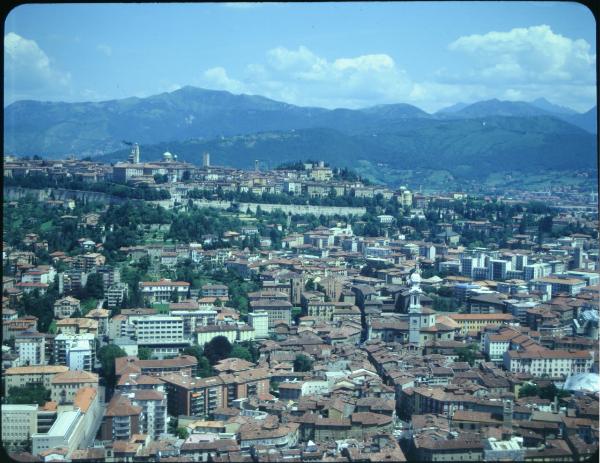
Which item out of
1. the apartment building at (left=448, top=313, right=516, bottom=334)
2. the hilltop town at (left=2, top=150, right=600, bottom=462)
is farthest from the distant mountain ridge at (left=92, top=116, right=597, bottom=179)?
the apartment building at (left=448, top=313, right=516, bottom=334)

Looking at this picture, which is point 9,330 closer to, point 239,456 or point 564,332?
point 239,456

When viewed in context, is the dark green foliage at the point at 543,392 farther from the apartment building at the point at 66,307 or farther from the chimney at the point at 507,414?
the apartment building at the point at 66,307

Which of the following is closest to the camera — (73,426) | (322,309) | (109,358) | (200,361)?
(73,426)

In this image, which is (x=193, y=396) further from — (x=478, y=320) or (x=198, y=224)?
(x=198, y=224)

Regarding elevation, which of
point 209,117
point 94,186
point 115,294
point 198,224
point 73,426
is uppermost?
point 209,117

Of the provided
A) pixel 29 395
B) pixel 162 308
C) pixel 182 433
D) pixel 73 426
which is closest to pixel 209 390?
pixel 182 433

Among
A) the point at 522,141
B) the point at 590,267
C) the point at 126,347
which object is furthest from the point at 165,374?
the point at 522,141

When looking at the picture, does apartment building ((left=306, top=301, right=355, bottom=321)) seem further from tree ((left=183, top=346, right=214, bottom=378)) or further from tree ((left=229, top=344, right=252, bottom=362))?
tree ((left=183, top=346, right=214, bottom=378))
